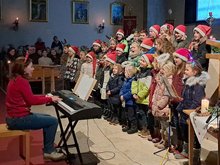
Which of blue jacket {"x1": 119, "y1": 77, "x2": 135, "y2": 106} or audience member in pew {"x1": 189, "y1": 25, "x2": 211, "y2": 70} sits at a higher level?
audience member in pew {"x1": 189, "y1": 25, "x2": 211, "y2": 70}

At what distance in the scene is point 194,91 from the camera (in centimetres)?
389

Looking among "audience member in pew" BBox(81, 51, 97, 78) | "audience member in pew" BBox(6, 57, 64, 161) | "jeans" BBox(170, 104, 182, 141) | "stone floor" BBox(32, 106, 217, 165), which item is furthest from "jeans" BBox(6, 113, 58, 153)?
"audience member in pew" BBox(81, 51, 97, 78)

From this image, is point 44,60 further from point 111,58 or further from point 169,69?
point 169,69

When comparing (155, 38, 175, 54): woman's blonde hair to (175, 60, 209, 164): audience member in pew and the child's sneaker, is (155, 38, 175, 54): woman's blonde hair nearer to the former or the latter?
(175, 60, 209, 164): audience member in pew

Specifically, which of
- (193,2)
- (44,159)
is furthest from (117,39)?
(193,2)

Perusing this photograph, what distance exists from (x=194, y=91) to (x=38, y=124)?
6.01ft

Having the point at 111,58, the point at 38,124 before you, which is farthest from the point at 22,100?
the point at 111,58

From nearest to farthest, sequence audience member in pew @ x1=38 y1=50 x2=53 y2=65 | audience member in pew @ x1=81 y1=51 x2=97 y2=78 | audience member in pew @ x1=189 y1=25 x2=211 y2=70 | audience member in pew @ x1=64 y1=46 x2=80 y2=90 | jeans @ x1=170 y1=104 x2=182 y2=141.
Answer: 1. jeans @ x1=170 y1=104 x2=182 y2=141
2. audience member in pew @ x1=189 y1=25 x2=211 y2=70
3. audience member in pew @ x1=81 y1=51 x2=97 y2=78
4. audience member in pew @ x1=64 y1=46 x2=80 y2=90
5. audience member in pew @ x1=38 y1=50 x2=53 y2=65

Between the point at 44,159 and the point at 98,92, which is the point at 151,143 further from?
the point at 98,92

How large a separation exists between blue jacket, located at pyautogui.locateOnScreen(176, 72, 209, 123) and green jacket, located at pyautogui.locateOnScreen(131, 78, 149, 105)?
0.99 metres

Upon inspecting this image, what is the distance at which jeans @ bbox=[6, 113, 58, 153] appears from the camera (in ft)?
13.0

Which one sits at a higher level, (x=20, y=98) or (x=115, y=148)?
(x=20, y=98)

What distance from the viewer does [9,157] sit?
4.44 meters

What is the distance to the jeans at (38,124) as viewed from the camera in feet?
13.0
